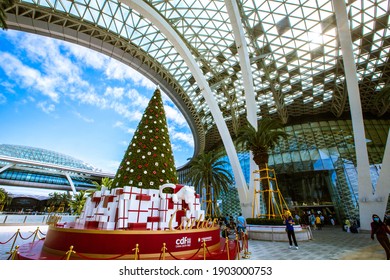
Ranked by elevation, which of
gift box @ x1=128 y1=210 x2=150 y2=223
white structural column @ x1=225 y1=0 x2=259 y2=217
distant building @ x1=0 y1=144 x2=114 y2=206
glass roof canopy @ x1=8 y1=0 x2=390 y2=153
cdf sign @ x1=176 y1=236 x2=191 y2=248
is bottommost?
cdf sign @ x1=176 y1=236 x2=191 y2=248

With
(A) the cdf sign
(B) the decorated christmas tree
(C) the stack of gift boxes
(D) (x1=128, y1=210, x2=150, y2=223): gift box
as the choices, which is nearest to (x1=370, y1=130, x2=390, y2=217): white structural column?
(C) the stack of gift boxes

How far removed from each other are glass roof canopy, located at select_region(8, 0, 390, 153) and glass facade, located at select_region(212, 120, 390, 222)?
4.26 m

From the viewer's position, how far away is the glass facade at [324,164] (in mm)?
26047

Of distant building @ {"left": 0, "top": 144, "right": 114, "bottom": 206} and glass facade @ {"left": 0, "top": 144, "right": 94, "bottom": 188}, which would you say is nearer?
distant building @ {"left": 0, "top": 144, "right": 114, "bottom": 206}

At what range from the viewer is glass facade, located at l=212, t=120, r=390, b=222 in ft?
85.5

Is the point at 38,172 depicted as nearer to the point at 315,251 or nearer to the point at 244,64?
the point at 244,64

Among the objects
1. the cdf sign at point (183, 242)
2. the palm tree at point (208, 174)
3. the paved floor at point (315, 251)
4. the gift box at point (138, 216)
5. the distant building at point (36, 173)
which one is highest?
the distant building at point (36, 173)

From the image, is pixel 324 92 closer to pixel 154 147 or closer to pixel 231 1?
pixel 231 1

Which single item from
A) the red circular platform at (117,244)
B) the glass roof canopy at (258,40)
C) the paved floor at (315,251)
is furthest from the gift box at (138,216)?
the glass roof canopy at (258,40)

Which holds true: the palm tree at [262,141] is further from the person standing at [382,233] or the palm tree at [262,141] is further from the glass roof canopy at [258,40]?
the person standing at [382,233]

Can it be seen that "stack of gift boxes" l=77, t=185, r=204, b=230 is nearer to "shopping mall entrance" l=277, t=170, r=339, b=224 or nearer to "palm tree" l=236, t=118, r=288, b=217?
"palm tree" l=236, t=118, r=288, b=217

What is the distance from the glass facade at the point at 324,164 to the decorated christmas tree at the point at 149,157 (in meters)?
25.7

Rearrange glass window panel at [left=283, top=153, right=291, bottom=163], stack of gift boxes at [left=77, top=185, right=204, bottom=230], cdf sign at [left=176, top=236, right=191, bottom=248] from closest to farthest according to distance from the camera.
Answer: cdf sign at [left=176, top=236, right=191, bottom=248]
stack of gift boxes at [left=77, top=185, right=204, bottom=230]
glass window panel at [left=283, top=153, right=291, bottom=163]
